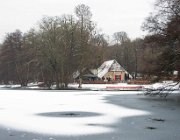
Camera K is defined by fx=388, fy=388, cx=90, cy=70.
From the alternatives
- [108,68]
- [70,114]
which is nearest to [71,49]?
[108,68]

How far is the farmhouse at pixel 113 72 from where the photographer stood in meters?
98.0

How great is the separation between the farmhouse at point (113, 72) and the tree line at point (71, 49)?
21.1 m

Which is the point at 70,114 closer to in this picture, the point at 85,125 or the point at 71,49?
the point at 85,125

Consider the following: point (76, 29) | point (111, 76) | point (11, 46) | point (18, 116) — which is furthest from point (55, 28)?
point (18, 116)

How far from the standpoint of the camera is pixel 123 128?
17.5 m

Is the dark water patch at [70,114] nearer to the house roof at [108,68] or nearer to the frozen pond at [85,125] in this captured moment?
the frozen pond at [85,125]

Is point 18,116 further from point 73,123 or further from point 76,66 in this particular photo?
point 76,66

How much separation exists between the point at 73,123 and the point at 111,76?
8138 cm

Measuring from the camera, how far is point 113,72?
99375mm

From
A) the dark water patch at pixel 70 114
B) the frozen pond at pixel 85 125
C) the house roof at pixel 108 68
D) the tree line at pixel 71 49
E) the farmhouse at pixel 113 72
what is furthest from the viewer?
the farmhouse at pixel 113 72

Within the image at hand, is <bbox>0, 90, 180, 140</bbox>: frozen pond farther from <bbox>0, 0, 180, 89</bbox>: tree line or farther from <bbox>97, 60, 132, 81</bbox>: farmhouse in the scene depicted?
<bbox>97, 60, 132, 81</bbox>: farmhouse

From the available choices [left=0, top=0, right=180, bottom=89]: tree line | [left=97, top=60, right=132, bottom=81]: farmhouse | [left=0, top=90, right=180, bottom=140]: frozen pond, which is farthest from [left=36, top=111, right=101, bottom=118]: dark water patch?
[left=97, top=60, right=132, bottom=81]: farmhouse

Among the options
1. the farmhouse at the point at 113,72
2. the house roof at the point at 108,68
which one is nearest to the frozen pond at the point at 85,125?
the house roof at the point at 108,68

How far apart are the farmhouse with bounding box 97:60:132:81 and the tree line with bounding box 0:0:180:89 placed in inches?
829
